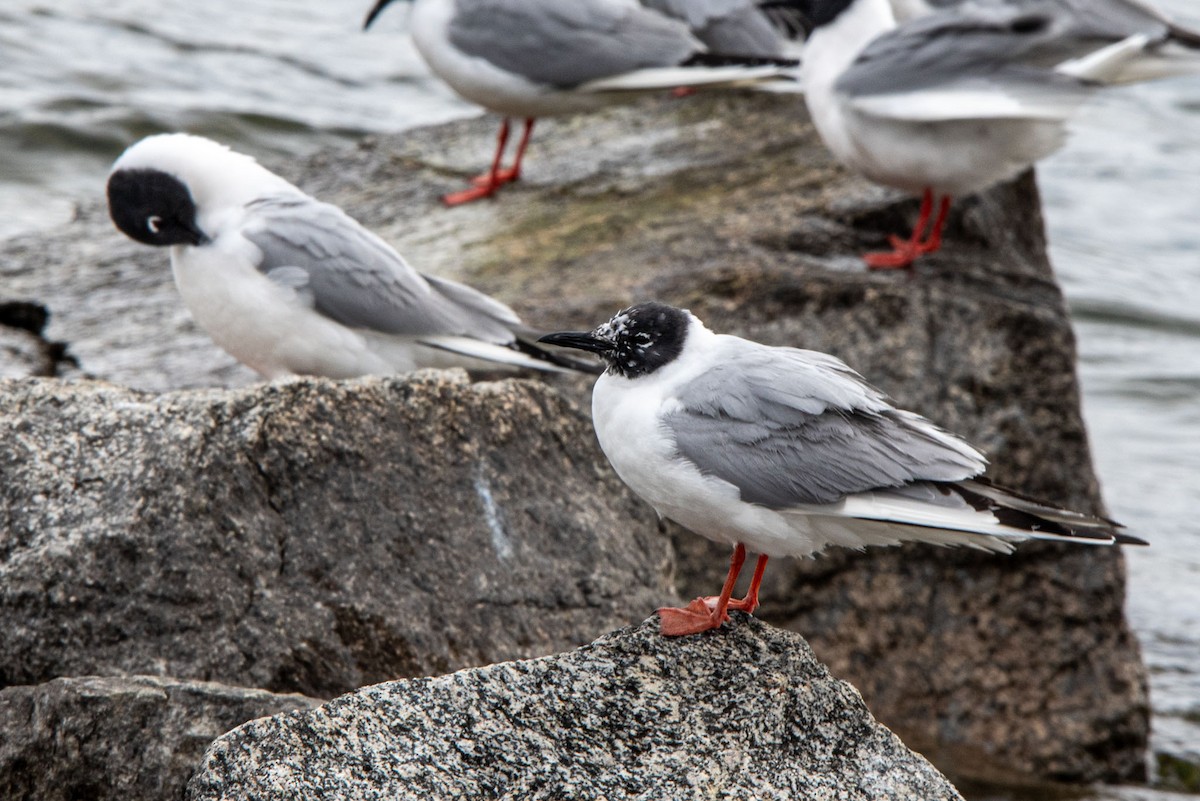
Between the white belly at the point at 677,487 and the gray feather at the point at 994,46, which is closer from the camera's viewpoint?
the white belly at the point at 677,487

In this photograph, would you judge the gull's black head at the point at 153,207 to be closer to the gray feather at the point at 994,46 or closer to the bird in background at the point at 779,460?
the bird in background at the point at 779,460

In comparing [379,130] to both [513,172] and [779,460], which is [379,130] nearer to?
[513,172]

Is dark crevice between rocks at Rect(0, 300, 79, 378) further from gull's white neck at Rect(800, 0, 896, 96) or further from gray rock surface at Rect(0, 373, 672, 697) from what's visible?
gull's white neck at Rect(800, 0, 896, 96)

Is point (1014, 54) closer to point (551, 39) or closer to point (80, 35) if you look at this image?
point (551, 39)

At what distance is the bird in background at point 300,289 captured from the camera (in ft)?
18.5

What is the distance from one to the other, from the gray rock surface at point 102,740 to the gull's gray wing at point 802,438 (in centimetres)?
123

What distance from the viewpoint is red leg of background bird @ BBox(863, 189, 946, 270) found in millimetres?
6629

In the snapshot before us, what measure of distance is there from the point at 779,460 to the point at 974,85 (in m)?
3.48

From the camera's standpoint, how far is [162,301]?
6.99 meters

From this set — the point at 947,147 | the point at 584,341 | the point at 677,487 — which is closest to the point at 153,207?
the point at 584,341

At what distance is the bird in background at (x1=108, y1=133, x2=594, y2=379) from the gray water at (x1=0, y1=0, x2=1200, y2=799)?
517cm

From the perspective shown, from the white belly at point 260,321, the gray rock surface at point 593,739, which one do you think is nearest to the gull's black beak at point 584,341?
the gray rock surface at point 593,739

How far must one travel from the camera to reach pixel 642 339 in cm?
398

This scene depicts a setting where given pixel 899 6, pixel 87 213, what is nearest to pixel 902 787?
pixel 87 213
